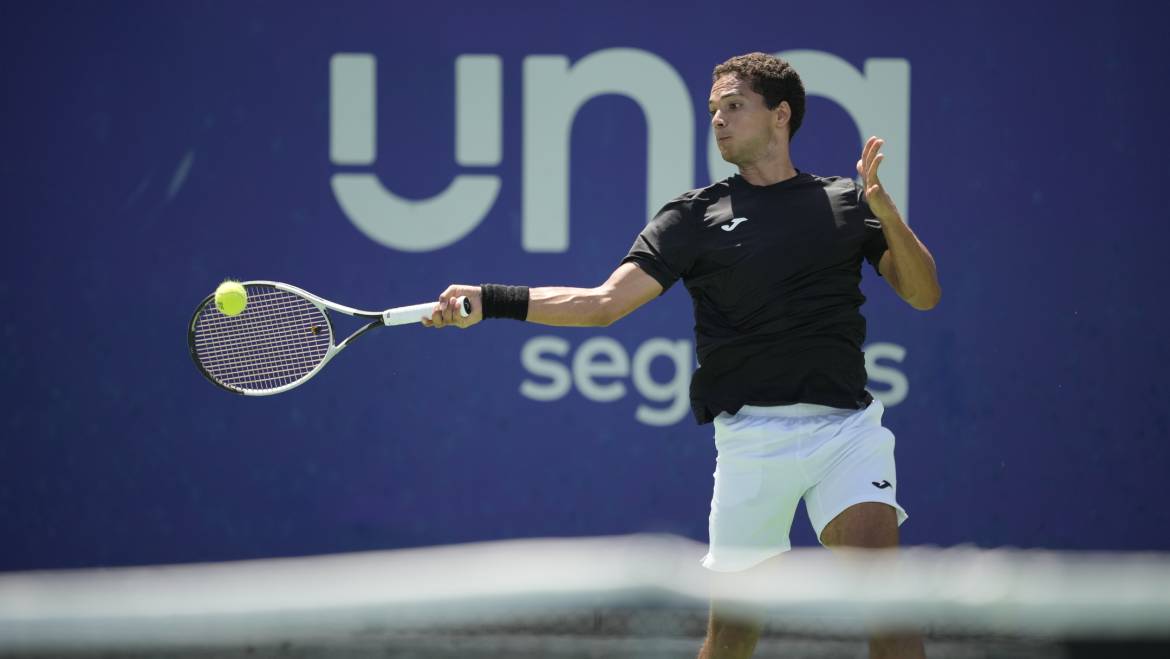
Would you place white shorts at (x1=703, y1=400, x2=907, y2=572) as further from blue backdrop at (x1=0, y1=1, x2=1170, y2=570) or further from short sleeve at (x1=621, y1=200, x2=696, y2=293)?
blue backdrop at (x1=0, y1=1, x2=1170, y2=570)

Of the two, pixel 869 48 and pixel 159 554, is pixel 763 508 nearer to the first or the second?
pixel 869 48

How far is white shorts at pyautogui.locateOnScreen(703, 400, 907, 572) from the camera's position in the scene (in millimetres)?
3570

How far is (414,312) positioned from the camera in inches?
143

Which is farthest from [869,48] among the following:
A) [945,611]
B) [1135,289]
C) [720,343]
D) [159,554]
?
[945,611]

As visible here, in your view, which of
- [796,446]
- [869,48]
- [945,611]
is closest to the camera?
[945,611]

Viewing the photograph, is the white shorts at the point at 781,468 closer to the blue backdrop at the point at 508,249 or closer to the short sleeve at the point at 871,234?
the short sleeve at the point at 871,234

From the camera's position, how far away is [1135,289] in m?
5.44

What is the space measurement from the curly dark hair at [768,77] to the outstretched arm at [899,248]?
35 cm

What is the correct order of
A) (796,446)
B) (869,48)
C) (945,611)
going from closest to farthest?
(945,611), (796,446), (869,48)

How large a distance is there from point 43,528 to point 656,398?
235 centimetres

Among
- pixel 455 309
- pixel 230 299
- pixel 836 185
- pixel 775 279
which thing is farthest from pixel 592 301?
pixel 230 299

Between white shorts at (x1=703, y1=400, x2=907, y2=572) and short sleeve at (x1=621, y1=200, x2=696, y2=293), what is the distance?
39 centimetres

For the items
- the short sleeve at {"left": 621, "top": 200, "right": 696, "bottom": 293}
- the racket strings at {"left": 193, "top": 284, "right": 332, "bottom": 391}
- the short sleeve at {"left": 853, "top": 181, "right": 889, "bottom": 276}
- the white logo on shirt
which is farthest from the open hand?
the racket strings at {"left": 193, "top": 284, "right": 332, "bottom": 391}

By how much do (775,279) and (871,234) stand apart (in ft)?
0.93
